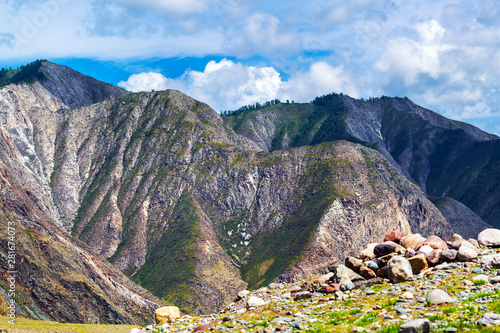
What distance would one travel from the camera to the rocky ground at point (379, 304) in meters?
26.3

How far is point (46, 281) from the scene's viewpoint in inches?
7869

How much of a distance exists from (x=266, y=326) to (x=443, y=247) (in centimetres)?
1746

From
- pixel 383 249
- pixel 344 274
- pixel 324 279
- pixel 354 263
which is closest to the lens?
pixel 344 274

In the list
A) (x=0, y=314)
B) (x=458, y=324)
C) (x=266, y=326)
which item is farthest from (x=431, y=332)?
(x=0, y=314)

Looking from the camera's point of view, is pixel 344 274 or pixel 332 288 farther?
pixel 344 274

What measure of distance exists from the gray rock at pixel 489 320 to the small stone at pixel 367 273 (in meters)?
12.6

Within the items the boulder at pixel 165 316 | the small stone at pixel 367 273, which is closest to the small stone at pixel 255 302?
the boulder at pixel 165 316

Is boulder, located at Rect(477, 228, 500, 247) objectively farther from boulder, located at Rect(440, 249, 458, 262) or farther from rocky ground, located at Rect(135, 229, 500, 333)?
boulder, located at Rect(440, 249, 458, 262)

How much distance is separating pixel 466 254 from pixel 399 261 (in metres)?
4.99

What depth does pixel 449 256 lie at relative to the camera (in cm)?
3816

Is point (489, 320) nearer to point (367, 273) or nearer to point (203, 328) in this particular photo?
point (367, 273)

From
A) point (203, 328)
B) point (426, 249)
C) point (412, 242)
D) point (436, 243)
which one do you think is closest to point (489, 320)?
point (426, 249)

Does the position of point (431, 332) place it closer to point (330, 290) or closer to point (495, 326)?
point (495, 326)

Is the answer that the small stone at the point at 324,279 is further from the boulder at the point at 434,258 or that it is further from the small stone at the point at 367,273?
the boulder at the point at 434,258
